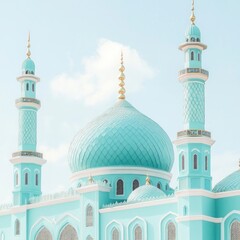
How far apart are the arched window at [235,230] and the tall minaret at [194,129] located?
137cm

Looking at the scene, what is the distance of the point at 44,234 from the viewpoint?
106ft

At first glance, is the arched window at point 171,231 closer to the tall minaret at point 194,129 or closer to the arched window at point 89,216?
the tall minaret at point 194,129

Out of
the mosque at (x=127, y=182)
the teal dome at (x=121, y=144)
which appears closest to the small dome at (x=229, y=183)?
the mosque at (x=127, y=182)

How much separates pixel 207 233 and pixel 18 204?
9.26 meters

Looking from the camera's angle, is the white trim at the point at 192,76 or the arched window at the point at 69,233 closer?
the white trim at the point at 192,76

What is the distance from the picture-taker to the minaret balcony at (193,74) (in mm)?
27891

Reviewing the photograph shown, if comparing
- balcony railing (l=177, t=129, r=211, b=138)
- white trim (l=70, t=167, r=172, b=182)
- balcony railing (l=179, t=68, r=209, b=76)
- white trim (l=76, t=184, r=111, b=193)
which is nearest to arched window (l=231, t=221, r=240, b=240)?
balcony railing (l=177, t=129, r=211, b=138)

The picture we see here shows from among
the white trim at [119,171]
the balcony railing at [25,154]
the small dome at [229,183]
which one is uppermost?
the balcony railing at [25,154]

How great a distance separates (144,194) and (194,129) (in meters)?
3.42

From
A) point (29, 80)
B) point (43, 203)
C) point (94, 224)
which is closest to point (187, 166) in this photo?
point (94, 224)

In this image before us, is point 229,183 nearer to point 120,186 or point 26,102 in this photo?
point 120,186

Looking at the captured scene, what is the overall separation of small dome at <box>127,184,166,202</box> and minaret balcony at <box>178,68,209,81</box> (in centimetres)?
409

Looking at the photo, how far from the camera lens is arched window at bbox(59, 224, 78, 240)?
3122cm

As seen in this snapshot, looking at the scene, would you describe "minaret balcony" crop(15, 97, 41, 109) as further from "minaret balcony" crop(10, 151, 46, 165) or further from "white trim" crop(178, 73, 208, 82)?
"white trim" crop(178, 73, 208, 82)
